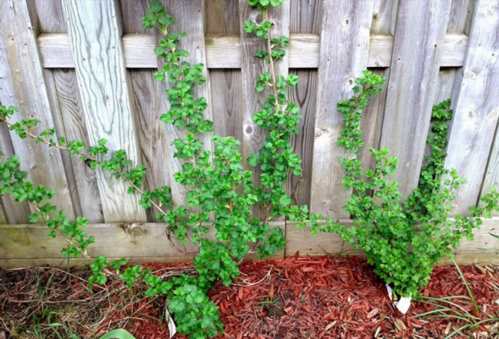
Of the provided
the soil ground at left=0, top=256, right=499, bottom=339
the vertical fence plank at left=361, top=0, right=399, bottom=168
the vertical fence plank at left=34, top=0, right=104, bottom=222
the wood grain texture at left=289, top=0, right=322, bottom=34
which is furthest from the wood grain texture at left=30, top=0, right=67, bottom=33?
the vertical fence plank at left=361, top=0, right=399, bottom=168

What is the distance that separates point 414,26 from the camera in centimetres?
193

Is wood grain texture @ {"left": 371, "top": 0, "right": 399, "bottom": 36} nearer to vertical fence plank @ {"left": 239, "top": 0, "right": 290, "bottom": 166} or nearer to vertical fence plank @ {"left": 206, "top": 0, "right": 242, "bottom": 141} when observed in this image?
vertical fence plank @ {"left": 239, "top": 0, "right": 290, "bottom": 166}

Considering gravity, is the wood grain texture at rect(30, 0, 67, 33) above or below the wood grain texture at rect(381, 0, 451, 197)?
above

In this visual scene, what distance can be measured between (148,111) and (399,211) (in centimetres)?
137

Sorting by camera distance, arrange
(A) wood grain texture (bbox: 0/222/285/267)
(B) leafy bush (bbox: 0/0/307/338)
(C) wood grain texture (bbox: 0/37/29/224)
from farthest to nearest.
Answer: (A) wood grain texture (bbox: 0/222/285/267)
(C) wood grain texture (bbox: 0/37/29/224)
(B) leafy bush (bbox: 0/0/307/338)

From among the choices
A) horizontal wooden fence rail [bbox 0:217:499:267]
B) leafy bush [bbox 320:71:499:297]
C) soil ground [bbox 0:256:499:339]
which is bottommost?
soil ground [bbox 0:256:499:339]

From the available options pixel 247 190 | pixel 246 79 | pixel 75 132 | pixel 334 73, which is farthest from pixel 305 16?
pixel 75 132

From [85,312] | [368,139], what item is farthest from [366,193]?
[85,312]

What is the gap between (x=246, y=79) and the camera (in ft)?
6.68

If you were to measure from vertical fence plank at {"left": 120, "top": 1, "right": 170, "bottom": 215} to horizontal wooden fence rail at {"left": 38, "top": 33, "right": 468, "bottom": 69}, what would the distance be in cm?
7

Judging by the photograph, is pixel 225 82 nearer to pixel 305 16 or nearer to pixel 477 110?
pixel 305 16

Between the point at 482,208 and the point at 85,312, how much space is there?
2193 millimetres

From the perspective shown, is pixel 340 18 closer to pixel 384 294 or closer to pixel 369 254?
pixel 369 254

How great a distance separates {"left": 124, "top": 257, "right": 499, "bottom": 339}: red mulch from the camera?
2102 millimetres
